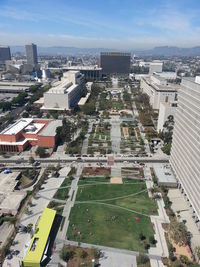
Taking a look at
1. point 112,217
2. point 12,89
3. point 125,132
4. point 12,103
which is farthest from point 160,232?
point 12,89

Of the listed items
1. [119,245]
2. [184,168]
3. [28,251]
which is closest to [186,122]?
[184,168]

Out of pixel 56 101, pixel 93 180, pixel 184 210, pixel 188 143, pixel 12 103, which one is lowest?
pixel 184 210

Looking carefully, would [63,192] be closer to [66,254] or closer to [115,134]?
[66,254]

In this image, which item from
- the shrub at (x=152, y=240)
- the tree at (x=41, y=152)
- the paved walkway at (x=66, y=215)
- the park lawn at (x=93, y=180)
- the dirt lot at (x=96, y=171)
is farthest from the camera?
the tree at (x=41, y=152)

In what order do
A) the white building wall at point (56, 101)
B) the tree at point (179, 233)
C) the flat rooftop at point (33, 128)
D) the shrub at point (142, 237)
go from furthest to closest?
the white building wall at point (56, 101), the flat rooftop at point (33, 128), the shrub at point (142, 237), the tree at point (179, 233)

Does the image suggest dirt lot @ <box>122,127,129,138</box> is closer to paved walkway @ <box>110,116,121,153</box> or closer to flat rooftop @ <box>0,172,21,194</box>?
paved walkway @ <box>110,116,121,153</box>

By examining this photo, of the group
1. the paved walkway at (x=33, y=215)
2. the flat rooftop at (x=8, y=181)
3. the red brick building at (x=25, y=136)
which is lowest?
the paved walkway at (x=33, y=215)

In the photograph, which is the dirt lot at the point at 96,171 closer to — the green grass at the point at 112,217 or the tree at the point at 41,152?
the green grass at the point at 112,217

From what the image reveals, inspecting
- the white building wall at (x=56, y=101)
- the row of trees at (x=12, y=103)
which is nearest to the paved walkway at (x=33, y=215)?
the white building wall at (x=56, y=101)
